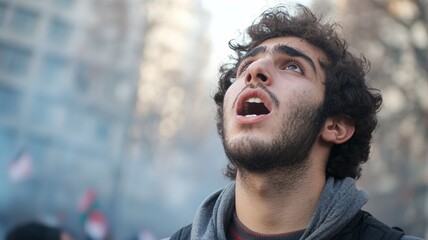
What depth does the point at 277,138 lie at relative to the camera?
9.07 feet

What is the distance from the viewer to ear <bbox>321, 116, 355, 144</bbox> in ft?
9.65

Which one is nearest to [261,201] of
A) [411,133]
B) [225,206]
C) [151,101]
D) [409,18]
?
[225,206]

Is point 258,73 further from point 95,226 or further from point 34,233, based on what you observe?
point 95,226

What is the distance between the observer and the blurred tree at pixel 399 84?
16.7 metres

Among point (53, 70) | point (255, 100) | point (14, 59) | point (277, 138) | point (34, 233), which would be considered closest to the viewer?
point (277, 138)

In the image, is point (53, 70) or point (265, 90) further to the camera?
point (53, 70)

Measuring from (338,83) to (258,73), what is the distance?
1.14 ft

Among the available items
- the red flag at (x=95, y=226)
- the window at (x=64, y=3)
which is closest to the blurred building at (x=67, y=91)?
the window at (x=64, y=3)

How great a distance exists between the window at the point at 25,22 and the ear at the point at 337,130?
39432 millimetres

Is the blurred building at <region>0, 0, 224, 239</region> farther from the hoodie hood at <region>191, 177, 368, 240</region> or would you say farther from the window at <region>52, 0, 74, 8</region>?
the hoodie hood at <region>191, 177, 368, 240</region>

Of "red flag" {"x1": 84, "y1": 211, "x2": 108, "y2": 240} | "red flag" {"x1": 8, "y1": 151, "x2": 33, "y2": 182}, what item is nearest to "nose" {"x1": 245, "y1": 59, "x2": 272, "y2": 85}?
"red flag" {"x1": 8, "y1": 151, "x2": 33, "y2": 182}

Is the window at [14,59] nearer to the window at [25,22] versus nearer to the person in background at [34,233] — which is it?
the window at [25,22]

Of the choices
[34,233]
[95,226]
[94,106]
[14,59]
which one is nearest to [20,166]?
[95,226]

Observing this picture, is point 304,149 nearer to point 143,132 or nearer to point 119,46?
point 119,46
